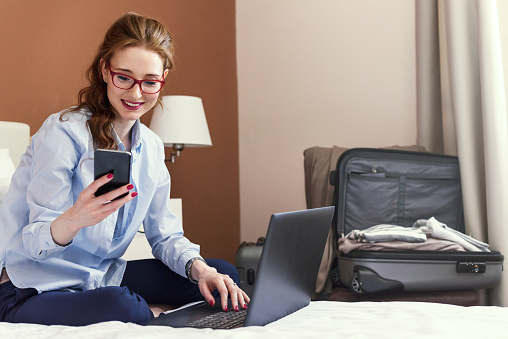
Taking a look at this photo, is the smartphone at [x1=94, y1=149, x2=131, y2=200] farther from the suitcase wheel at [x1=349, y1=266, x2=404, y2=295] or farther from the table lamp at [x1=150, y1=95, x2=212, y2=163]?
the table lamp at [x1=150, y1=95, x2=212, y2=163]

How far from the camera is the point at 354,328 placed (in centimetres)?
85

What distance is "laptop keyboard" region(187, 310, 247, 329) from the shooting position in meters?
1.03

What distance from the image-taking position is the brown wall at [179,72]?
2457mm

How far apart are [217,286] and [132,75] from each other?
20.5 inches

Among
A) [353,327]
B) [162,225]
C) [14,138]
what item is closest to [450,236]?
[162,225]

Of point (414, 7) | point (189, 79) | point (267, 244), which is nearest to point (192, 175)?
point (189, 79)

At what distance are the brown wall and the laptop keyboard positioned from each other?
1650 millimetres

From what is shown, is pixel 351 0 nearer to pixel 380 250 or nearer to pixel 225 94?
pixel 225 94

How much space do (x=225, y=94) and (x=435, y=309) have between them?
9.82 feet

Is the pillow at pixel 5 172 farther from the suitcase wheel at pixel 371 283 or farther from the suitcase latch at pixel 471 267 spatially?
the suitcase latch at pixel 471 267

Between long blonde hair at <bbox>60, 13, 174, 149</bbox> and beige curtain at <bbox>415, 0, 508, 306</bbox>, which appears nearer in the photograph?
long blonde hair at <bbox>60, 13, 174, 149</bbox>

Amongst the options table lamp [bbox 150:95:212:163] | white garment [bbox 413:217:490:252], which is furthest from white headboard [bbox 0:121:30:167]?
white garment [bbox 413:217:490:252]

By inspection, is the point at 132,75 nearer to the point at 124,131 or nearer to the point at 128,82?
the point at 128,82

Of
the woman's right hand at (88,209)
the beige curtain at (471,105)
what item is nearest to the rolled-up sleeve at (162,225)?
the woman's right hand at (88,209)
